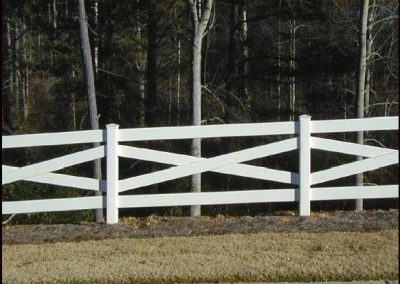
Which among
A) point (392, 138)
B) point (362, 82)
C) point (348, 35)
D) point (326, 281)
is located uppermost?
point (348, 35)

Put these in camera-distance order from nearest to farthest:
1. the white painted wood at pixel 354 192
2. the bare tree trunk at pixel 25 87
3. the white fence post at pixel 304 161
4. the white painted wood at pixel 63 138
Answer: the white fence post at pixel 304 161 < the white painted wood at pixel 354 192 < the white painted wood at pixel 63 138 < the bare tree trunk at pixel 25 87

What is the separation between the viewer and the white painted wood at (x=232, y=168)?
27.2 feet

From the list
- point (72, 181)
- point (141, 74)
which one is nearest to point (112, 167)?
point (72, 181)

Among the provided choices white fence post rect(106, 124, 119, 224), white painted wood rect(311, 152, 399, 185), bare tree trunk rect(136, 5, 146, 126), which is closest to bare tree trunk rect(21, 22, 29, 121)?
bare tree trunk rect(136, 5, 146, 126)

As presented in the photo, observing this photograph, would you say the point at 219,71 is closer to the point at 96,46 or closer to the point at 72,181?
the point at 96,46

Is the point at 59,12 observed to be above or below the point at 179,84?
above

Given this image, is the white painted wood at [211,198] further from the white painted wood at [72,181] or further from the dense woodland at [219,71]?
the dense woodland at [219,71]

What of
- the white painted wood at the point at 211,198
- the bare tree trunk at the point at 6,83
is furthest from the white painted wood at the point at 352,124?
the bare tree trunk at the point at 6,83

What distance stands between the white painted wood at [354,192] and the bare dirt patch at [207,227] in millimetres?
263

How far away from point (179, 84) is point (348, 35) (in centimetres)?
821

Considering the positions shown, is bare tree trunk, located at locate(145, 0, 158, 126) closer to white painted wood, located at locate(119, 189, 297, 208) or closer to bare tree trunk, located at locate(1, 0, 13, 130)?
bare tree trunk, located at locate(1, 0, 13, 130)

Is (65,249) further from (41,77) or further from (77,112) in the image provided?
(41,77)

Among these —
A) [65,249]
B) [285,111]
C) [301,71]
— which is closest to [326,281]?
[65,249]

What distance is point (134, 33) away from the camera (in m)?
19.9
